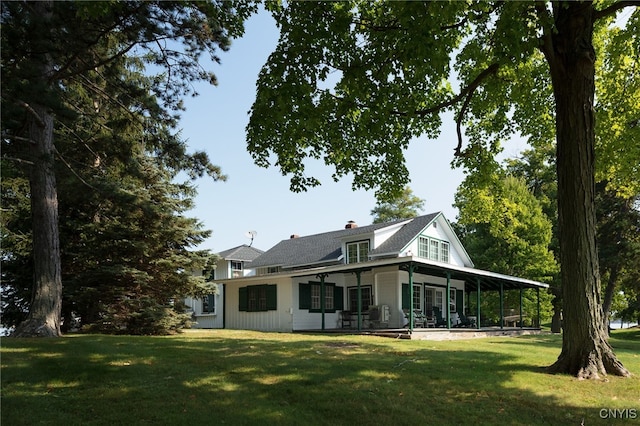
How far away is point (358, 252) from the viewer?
77.8ft

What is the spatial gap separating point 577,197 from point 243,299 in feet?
57.1

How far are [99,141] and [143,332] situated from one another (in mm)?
6093

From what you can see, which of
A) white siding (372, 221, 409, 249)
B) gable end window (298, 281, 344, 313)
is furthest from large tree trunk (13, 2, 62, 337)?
white siding (372, 221, 409, 249)

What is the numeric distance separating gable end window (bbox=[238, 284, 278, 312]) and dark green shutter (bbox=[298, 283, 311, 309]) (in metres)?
1.12

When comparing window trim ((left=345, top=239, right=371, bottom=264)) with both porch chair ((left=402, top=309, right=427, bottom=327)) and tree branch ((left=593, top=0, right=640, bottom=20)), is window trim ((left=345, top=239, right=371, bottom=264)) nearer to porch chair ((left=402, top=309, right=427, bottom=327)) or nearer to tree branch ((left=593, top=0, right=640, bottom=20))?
porch chair ((left=402, top=309, right=427, bottom=327))

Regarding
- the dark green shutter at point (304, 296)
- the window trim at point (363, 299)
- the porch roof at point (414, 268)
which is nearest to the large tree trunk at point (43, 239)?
the porch roof at point (414, 268)

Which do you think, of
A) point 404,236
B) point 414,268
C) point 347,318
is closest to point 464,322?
point 404,236

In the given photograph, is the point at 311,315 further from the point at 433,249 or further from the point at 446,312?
the point at 433,249

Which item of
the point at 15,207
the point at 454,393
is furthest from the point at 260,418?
the point at 15,207

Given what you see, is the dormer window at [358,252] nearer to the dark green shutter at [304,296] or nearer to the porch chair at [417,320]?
the dark green shutter at [304,296]

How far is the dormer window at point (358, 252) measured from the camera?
2347cm

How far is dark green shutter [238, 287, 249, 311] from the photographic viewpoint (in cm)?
2356

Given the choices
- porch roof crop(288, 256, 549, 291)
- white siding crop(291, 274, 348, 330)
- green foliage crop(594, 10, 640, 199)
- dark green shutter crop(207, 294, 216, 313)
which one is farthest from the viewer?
dark green shutter crop(207, 294, 216, 313)

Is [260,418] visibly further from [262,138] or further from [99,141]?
[99,141]
